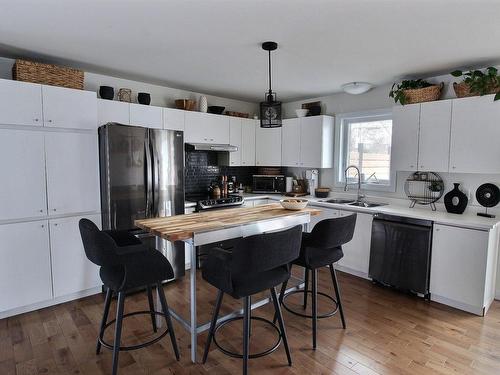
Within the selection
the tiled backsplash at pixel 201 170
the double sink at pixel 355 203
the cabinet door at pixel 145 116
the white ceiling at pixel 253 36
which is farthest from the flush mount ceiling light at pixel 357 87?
the cabinet door at pixel 145 116

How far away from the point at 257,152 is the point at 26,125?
3182mm

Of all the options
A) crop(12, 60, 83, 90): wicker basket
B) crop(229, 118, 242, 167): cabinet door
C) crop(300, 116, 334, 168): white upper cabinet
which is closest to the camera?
crop(12, 60, 83, 90): wicker basket

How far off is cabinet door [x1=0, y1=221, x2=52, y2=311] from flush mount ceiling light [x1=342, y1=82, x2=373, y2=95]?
3808 millimetres

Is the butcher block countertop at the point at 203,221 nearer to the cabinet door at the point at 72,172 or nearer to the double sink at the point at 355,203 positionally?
the cabinet door at the point at 72,172

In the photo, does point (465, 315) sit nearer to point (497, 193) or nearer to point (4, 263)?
point (497, 193)

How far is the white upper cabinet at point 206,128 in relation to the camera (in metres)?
4.22

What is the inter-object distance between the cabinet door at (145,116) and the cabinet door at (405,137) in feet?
9.44

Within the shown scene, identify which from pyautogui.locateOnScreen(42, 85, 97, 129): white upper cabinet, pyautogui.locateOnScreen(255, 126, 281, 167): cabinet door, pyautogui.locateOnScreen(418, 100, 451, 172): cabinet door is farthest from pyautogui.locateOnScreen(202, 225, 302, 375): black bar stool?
pyautogui.locateOnScreen(255, 126, 281, 167): cabinet door

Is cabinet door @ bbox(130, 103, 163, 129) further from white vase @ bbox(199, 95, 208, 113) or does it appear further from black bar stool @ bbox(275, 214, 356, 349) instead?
black bar stool @ bbox(275, 214, 356, 349)

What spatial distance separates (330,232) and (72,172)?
254cm

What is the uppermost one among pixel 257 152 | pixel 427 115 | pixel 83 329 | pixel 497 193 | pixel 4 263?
pixel 427 115

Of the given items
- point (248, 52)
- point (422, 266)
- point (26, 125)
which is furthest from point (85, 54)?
point (422, 266)

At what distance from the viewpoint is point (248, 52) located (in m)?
2.90

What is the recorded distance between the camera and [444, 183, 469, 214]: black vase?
11.0 feet
